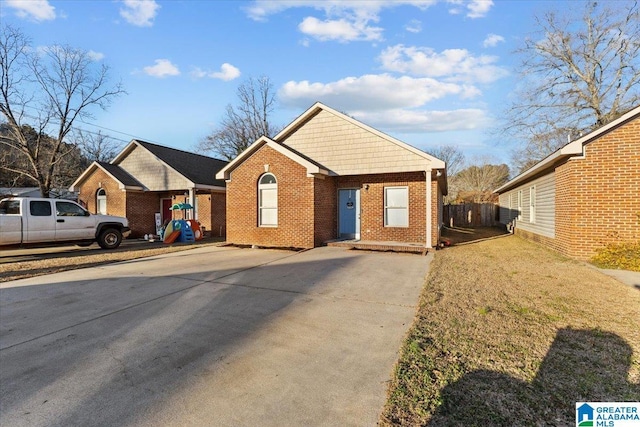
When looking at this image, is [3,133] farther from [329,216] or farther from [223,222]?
[329,216]

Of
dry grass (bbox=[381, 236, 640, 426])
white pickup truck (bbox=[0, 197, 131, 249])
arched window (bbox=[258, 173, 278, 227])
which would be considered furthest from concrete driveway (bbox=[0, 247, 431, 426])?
arched window (bbox=[258, 173, 278, 227])

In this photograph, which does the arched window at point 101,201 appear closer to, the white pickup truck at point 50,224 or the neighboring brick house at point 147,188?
the neighboring brick house at point 147,188

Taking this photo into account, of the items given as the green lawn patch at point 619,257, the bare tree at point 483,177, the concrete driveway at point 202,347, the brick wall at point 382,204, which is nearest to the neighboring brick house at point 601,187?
the green lawn patch at point 619,257

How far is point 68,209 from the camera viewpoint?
37.8ft

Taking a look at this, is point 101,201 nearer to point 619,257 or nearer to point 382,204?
point 382,204

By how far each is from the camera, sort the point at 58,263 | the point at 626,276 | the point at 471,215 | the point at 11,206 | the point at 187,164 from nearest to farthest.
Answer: the point at 626,276 < the point at 58,263 < the point at 11,206 < the point at 187,164 < the point at 471,215

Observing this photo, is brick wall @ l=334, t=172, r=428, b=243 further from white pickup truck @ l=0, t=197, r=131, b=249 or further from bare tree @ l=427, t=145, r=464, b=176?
bare tree @ l=427, t=145, r=464, b=176

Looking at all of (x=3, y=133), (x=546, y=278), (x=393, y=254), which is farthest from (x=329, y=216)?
(x=3, y=133)

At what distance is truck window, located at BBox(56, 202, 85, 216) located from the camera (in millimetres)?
11195

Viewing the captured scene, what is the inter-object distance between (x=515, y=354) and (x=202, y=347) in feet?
11.4

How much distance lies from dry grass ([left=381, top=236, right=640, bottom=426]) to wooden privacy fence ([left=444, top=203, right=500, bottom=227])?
19.7 metres

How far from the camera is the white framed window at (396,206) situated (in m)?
12.2

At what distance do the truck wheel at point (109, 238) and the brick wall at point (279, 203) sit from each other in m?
4.61

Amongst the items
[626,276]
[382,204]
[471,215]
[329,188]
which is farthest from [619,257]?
[471,215]
